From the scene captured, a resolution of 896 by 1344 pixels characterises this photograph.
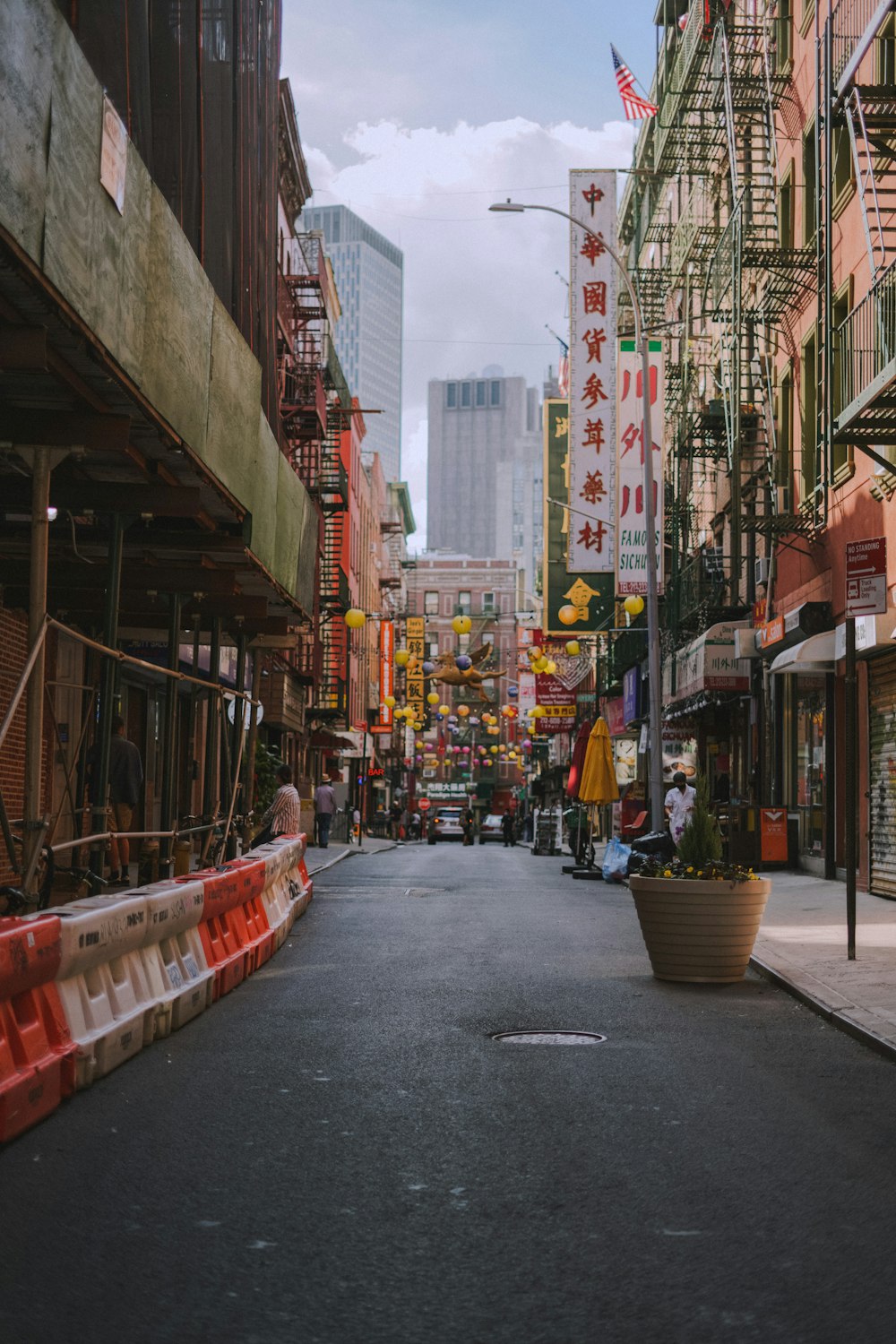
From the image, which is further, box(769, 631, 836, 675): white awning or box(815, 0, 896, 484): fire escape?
box(769, 631, 836, 675): white awning

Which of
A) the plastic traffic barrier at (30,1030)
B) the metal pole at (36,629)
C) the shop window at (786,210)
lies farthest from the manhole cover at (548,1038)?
the shop window at (786,210)

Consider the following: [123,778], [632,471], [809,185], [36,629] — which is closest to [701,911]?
[36,629]

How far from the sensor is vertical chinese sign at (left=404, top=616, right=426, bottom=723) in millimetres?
78188

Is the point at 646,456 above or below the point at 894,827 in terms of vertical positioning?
above

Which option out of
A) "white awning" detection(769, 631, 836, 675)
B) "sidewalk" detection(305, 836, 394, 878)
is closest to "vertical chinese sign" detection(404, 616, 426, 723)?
"sidewalk" detection(305, 836, 394, 878)

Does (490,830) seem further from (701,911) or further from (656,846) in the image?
(701,911)

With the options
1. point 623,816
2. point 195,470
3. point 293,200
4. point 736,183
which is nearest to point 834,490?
point 736,183

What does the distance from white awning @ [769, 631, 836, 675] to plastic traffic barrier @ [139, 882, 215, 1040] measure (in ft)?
45.7

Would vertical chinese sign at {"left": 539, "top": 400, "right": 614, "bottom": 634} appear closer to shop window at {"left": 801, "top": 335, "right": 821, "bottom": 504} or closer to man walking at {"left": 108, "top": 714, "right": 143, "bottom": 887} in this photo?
shop window at {"left": 801, "top": 335, "right": 821, "bottom": 504}

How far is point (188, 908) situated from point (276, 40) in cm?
1415

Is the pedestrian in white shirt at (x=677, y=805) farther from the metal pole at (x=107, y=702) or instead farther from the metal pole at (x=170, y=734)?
the metal pole at (x=107, y=702)

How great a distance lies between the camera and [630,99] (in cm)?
3075

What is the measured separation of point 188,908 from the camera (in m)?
8.79

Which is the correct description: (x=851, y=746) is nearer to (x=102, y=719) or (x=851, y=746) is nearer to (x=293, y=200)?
(x=102, y=719)
